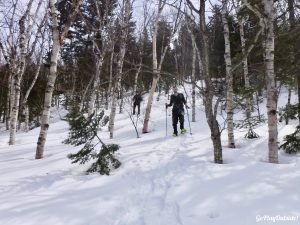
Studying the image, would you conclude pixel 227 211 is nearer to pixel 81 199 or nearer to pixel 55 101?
pixel 81 199

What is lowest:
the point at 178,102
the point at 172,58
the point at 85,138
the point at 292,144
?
the point at 292,144

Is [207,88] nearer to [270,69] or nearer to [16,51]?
[270,69]

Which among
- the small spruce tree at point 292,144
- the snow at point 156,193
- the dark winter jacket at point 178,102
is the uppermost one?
the dark winter jacket at point 178,102

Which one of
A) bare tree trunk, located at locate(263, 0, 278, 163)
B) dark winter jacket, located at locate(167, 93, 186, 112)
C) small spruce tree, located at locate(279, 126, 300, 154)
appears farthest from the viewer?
dark winter jacket, located at locate(167, 93, 186, 112)

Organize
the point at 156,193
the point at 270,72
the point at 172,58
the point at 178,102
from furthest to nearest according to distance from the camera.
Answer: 1. the point at 172,58
2. the point at 178,102
3. the point at 270,72
4. the point at 156,193

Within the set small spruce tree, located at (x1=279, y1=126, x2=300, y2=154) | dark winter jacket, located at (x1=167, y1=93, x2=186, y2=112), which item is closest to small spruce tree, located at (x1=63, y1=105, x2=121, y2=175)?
small spruce tree, located at (x1=279, y1=126, x2=300, y2=154)

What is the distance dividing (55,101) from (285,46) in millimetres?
29933

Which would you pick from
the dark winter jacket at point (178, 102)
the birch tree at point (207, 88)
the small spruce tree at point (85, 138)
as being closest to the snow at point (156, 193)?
the small spruce tree at point (85, 138)

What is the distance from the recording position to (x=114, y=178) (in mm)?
6203

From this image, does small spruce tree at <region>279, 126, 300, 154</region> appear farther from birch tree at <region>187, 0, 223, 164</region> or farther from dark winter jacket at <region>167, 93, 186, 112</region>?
dark winter jacket at <region>167, 93, 186, 112</region>

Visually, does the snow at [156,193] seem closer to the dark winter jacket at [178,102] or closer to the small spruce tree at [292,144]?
the small spruce tree at [292,144]

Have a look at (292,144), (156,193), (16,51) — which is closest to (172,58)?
(16,51)

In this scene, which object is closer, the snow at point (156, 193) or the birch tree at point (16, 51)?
the snow at point (156, 193)

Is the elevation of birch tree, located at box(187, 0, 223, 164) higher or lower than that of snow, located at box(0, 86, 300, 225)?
higher
